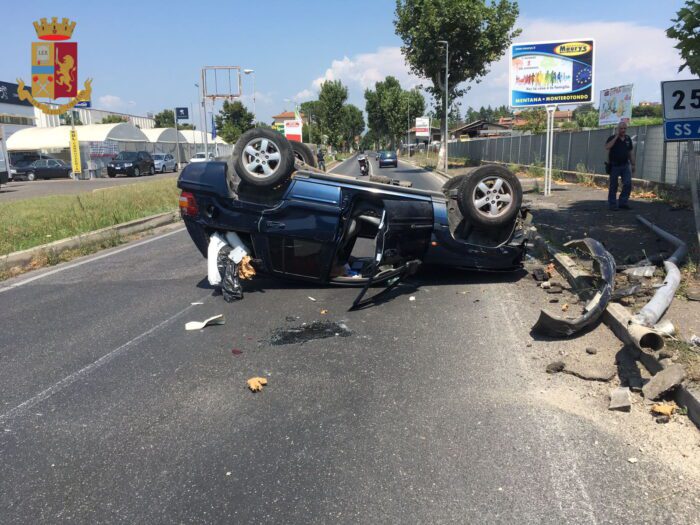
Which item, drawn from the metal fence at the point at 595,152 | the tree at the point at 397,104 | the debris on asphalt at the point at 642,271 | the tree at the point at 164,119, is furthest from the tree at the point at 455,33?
the tree at the point at 164,119

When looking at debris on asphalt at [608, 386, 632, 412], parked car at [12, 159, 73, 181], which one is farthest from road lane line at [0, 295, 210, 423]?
parked car at [12, 159, 73, 181]

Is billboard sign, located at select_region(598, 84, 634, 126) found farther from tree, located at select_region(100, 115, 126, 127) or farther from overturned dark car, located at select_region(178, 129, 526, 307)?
tree, located at select_region(100, 115, 126, 127)

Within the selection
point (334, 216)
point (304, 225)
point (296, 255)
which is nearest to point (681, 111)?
point (334, 216)

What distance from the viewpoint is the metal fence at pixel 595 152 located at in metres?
14.4

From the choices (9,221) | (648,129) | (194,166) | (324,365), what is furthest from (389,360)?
(648,129)

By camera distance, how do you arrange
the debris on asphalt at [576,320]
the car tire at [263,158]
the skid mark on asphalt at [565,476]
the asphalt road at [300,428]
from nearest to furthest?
the skid mark on asphalt at [565,476], the asphalt road at [300,428], the debris on asphalt at [576,320], the car tire at [263,158]

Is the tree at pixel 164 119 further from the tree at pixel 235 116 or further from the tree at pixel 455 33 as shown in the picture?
the tree at pixel 455 33

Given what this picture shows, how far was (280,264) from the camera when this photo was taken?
6.49m

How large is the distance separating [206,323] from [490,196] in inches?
142

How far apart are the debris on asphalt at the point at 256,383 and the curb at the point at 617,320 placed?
112 inches

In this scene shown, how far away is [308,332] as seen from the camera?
537cm

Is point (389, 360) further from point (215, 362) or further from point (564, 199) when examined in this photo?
point (564, 199)

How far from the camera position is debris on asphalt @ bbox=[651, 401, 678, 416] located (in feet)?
11.7

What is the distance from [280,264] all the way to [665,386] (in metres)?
4.11
